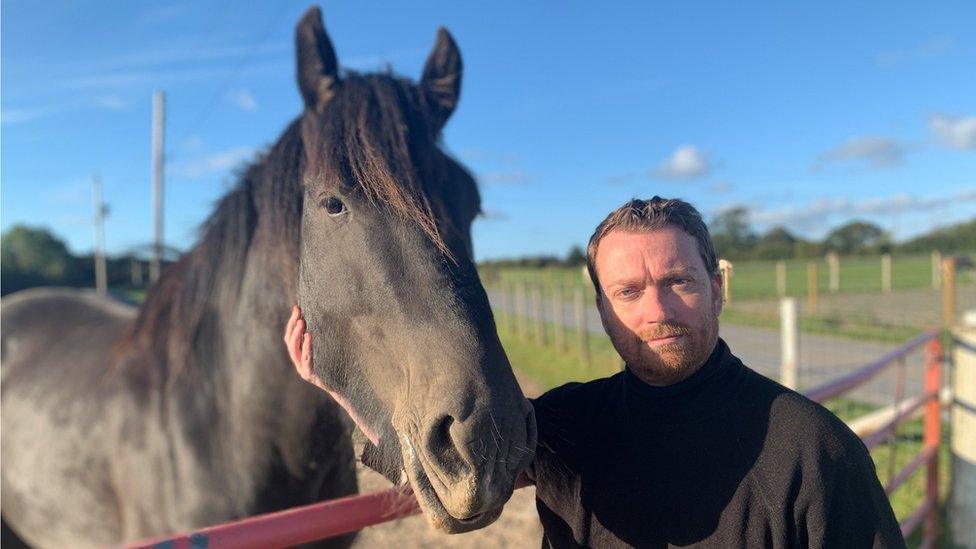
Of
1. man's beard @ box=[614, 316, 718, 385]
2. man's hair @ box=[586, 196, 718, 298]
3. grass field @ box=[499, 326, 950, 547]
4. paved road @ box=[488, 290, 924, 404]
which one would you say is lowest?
grass field @ box=[499, 326, 950, 547]

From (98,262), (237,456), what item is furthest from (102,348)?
(98,262)

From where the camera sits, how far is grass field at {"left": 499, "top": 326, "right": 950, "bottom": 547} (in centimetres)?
488

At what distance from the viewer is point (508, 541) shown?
4.43 meters

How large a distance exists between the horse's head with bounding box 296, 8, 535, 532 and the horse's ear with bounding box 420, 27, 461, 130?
4 centimetres

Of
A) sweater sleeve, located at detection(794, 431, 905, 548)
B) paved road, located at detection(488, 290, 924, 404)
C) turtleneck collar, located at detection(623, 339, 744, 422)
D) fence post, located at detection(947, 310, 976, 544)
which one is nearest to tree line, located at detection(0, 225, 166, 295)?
paved road, located at detection(488, 290, 924, 404)

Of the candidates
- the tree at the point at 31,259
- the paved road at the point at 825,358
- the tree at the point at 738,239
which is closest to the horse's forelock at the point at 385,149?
the paved road at the point at 825,358

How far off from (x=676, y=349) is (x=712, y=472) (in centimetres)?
25

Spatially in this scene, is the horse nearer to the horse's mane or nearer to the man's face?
the horse's mane

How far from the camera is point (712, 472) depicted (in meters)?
1.20

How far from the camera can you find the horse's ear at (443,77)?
2211 millimetres

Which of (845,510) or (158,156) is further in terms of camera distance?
(158,156)

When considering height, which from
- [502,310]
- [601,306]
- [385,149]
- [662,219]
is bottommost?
[502,310]

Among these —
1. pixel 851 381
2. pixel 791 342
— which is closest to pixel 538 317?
pixel 791 342

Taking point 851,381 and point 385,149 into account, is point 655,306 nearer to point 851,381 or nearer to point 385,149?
point 385,149
